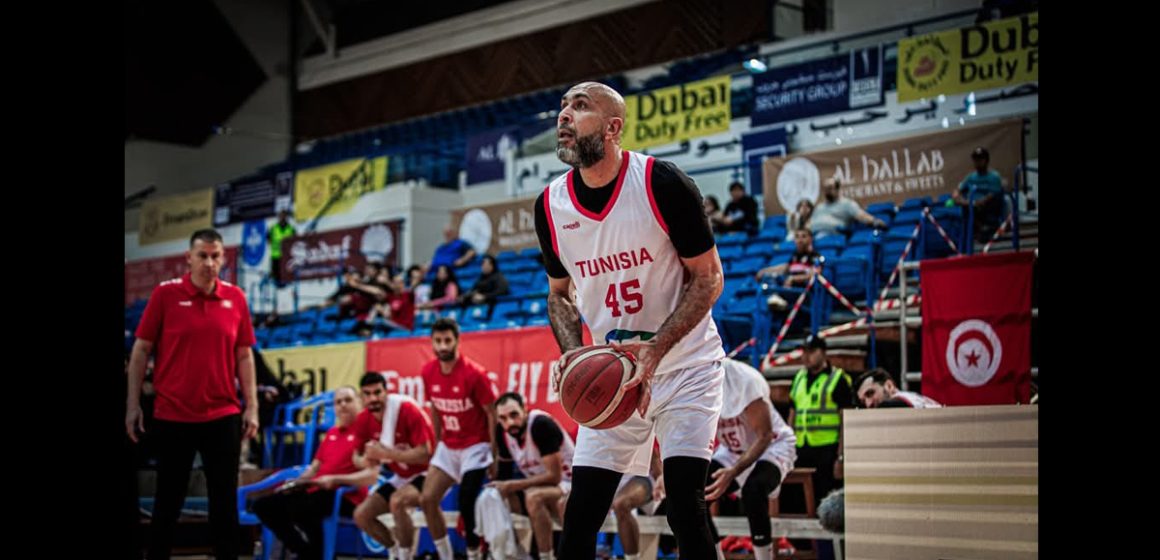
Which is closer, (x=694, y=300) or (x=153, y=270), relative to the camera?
(x=694, y=300)

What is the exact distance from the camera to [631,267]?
4223mm

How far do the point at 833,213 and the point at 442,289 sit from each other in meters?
5.00

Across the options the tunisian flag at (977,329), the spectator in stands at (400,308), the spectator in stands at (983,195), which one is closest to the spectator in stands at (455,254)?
the spectator in stands at (400,308)

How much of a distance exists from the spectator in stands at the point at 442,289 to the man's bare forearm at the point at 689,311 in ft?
36.1

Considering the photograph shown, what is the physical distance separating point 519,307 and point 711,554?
10.6 metres

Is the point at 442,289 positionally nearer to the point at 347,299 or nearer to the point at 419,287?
the point at 419,287

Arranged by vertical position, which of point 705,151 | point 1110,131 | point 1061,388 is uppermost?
point 705,151

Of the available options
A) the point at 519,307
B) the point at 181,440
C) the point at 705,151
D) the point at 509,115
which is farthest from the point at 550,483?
the point at 509,115

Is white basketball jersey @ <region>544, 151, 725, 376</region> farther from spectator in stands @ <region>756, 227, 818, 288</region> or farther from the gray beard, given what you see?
spectator in stands @ <region>756, 227, 818, 288</region>

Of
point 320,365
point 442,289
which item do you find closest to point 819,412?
point 320,365

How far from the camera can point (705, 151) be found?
17.1 m

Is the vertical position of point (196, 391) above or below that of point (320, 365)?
above

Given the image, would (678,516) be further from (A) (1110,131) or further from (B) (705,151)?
(B) (705,151)

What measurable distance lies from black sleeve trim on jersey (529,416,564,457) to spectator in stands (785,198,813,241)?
486 cm
